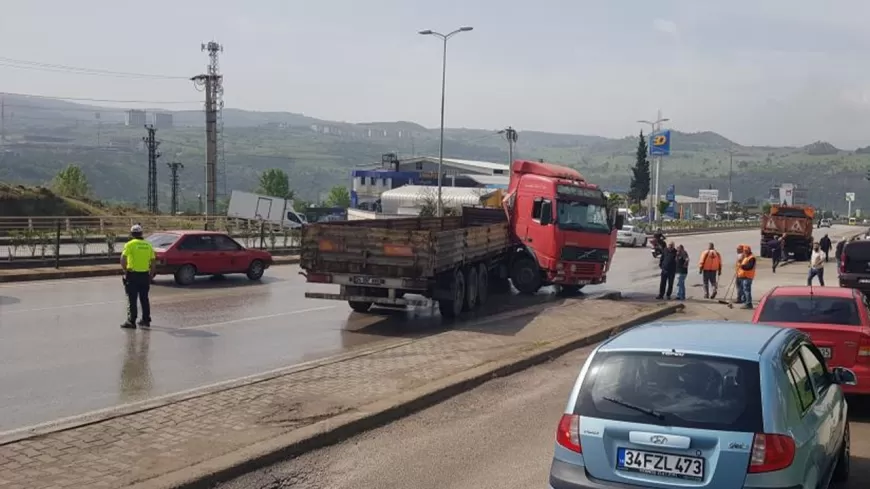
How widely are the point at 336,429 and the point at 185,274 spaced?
1618 centimetres

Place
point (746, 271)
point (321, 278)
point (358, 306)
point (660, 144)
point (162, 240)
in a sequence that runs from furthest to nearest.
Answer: point (660, 144)
point (162, 240)
point (746, 271)
point (358, 306)
point (321, 278)

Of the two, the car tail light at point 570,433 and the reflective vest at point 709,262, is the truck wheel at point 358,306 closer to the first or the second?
the reflective vest at point 709,262

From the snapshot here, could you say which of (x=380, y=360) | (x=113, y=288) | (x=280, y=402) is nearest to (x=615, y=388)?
Answer: (x=280, y=402)

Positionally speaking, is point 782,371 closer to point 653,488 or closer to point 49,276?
point 653,488

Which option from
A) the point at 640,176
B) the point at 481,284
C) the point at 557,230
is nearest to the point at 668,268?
the point at 557,230

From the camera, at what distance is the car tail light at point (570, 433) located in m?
5.42

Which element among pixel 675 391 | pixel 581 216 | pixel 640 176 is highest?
pixel 640 176

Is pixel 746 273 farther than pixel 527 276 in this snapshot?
No

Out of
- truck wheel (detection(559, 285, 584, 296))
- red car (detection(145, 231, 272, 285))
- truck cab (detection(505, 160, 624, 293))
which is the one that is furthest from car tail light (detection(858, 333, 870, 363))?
red car (detection(145, 231, 272, 285))

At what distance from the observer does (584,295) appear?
962 inches

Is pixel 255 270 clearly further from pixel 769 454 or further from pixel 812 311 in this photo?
pixel 769 454

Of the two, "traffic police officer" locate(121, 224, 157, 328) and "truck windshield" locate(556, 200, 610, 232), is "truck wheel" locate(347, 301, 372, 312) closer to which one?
"traffic police officer" locate(121, 224, 157, 328)

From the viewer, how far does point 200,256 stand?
77.6 feet

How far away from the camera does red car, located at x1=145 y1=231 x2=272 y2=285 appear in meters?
23.0
